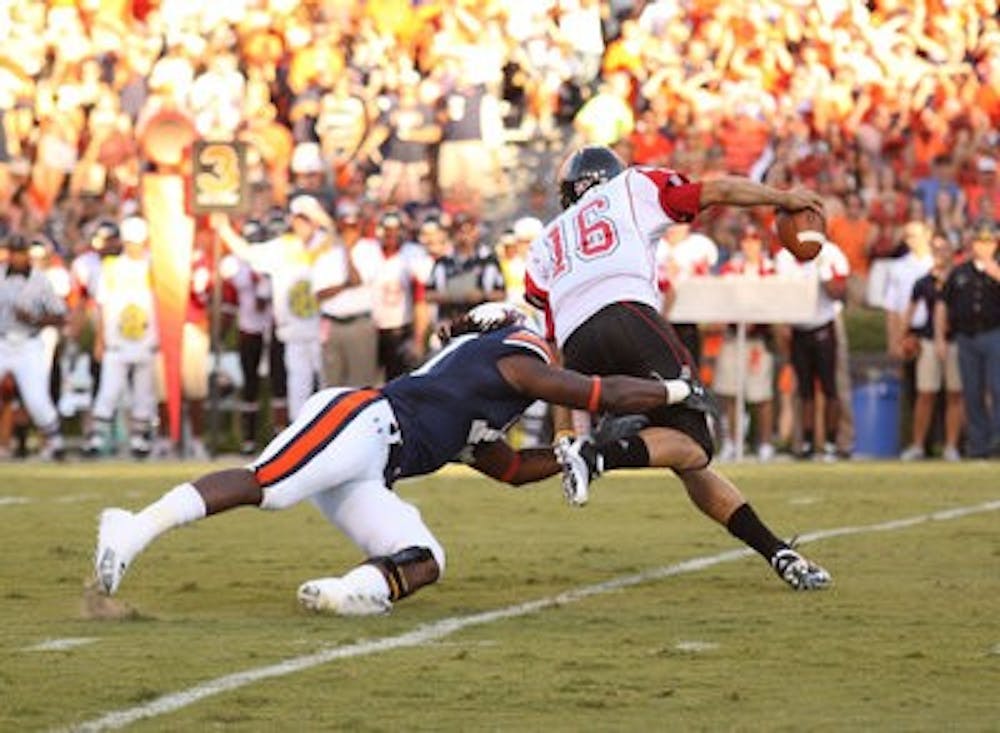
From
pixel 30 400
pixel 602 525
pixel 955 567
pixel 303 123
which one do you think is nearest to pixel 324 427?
pixel 955 567

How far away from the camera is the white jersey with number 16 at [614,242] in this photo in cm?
1193

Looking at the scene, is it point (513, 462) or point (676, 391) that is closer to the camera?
Result: point (676, 391)

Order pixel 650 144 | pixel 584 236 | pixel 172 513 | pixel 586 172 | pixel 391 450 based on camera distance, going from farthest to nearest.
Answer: pixel 650 144 → pixel 586 172 → pixel 584 236 → pixel 391 450 → pixel 172 513

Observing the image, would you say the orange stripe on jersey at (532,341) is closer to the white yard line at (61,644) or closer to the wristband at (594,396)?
the wristband at (594,396)

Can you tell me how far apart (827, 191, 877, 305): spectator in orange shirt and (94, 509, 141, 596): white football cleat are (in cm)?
1567

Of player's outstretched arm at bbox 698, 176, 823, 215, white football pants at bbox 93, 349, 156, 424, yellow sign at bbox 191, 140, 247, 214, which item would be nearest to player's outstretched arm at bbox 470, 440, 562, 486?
player's outstretched arm at bbox 698, 176, 823, 215

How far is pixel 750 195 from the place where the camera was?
11422mm

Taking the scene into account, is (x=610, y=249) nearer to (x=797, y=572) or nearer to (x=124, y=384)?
(x=797, y=572)

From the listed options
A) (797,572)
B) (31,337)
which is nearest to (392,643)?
(797,572)

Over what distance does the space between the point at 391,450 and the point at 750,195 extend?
5.50ft

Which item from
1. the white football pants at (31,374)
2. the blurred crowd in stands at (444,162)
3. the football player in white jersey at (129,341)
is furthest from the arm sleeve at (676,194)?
the football player in white jersey at (129,341)

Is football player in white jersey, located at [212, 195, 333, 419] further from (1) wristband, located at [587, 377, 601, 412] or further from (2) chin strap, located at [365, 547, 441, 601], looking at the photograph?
(2) chin strap, located at [365, 547, 441, 601]

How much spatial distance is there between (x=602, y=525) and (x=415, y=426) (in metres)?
5.02

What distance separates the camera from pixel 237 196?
2453cm
